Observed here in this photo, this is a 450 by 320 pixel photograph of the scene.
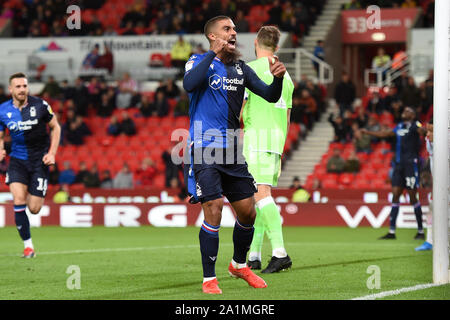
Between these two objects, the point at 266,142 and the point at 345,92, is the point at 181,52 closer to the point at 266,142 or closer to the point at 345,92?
the point at 345,92

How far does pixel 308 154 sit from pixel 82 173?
19.7ft

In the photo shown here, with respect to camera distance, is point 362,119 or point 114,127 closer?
point 362,119

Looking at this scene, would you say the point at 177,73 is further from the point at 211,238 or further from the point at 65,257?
the point at 211,238

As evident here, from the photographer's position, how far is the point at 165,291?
717cm

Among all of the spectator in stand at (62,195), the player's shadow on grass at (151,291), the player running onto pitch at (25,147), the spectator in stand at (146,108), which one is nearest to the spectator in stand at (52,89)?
the spectator in stand at (146,108)

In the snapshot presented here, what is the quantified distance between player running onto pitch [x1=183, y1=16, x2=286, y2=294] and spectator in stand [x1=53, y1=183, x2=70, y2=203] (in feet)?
42.5

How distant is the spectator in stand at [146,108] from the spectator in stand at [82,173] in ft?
9.92

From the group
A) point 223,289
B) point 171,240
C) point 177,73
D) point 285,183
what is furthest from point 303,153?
point 223,289

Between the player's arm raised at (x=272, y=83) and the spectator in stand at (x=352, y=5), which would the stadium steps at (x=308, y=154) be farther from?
the player's arm raised at (x=272, y=83)

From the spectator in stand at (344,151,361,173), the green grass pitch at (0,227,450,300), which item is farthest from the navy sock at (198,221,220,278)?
the spectator in stand at (344,151,361,173)

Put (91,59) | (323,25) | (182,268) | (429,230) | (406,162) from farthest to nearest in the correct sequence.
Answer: (323,25), (91,59), (406,162), (429,230), (182,268)

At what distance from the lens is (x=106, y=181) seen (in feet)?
A: 69.2

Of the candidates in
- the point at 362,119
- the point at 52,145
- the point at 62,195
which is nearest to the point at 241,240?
the point at 52,145

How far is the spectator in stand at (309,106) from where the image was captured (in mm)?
22828
